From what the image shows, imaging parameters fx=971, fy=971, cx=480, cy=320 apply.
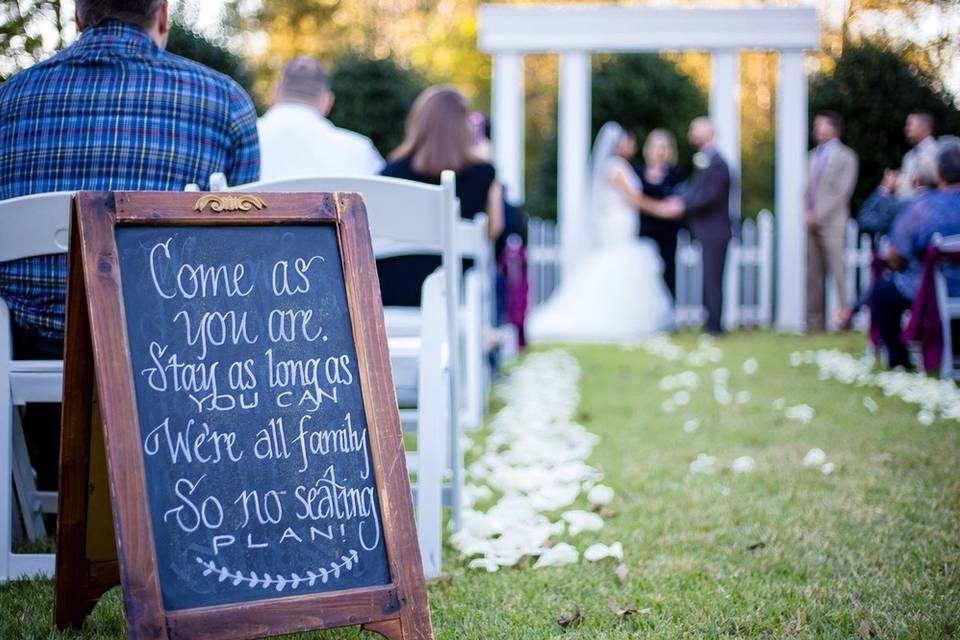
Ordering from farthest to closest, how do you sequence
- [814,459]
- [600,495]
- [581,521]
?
[814,459], [600,495], [581,521]

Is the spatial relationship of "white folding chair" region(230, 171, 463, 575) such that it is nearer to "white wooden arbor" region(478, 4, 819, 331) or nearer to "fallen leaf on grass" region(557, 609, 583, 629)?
"fallen leaf on grass" region(557, 609, 583, 629)

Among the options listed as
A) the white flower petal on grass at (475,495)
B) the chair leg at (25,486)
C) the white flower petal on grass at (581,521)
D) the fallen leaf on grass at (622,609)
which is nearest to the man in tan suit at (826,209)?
the white flower petal on grass at (475,495)

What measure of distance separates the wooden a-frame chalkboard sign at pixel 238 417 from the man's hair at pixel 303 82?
9.45ft

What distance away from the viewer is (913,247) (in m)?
6.54

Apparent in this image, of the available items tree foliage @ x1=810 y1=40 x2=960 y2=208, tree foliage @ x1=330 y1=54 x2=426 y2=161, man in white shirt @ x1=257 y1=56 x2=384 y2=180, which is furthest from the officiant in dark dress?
man in white shirt @ x1=257 y1=56 x2=384 y2=180

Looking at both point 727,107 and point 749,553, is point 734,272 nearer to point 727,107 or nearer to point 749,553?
point 727,107

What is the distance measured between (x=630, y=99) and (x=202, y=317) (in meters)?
12.9

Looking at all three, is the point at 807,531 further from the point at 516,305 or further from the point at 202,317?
the point at 516,305

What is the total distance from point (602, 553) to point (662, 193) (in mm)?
9588

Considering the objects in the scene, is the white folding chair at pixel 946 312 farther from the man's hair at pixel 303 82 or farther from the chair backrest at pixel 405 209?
the chair backrest at pixel 405 209

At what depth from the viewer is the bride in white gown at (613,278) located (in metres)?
11.0

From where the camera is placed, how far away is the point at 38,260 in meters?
2.80

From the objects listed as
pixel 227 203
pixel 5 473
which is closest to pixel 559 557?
pixel 227 203

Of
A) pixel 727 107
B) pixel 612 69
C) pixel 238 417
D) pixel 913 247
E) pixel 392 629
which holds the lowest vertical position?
pixel 392 629
